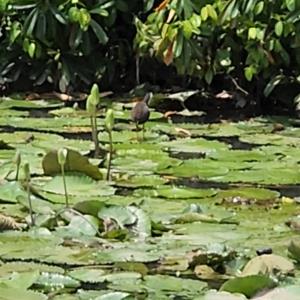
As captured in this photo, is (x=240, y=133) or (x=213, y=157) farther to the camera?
(x=240, y=133)

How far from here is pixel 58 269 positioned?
2.15m

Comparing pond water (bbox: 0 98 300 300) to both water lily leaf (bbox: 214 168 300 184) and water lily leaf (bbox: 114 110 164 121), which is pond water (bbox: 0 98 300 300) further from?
water lily leaf (bbox: 114 110 164 121)

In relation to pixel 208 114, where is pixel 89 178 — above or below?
above

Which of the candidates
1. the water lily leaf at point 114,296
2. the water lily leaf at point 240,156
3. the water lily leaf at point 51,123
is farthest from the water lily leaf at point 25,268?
the water lily leaf at point 51,123

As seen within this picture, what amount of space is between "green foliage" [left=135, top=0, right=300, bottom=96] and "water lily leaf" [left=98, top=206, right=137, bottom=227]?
2008 millimetres

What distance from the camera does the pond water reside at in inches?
82.1

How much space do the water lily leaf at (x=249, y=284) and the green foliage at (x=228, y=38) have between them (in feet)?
8.33

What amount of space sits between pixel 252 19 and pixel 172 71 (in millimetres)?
1082

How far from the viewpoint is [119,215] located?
2516 mm

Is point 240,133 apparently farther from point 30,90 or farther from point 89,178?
point 30,90

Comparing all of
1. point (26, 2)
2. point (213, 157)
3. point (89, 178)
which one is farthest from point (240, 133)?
point (26, 2)

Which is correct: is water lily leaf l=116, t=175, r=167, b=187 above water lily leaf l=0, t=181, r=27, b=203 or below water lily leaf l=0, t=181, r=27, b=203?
below

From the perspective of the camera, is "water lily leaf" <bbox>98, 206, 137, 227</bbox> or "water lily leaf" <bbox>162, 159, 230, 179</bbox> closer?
"water lily leaf" <bbox>98, 206, 137, 227</bbox>

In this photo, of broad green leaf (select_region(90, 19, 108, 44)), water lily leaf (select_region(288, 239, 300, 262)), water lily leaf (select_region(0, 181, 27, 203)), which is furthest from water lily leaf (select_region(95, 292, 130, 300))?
broad green leaf (select_region(90, 19, 108, 44))
